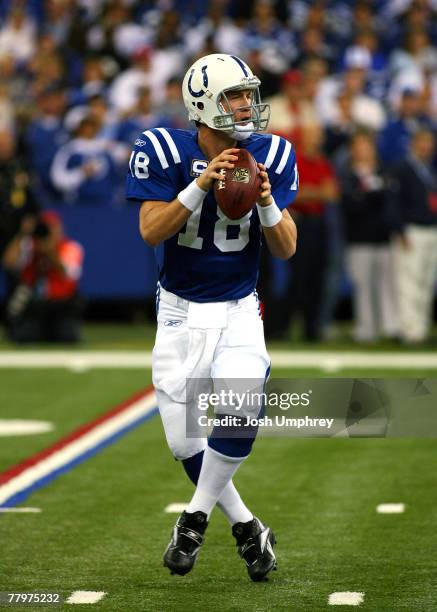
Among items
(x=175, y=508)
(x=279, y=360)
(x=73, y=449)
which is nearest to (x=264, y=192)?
(x=175, y=508)

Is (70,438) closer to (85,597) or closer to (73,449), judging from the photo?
(73,449)

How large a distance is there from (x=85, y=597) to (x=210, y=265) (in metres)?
1.19

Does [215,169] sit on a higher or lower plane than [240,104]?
lower

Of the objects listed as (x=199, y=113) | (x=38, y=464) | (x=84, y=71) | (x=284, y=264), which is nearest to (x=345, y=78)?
(x=284, y=264)

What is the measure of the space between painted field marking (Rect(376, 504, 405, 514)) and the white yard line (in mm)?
4499

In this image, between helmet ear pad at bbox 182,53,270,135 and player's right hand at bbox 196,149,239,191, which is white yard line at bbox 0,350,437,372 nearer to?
helmet ear pad at bbox 182,53,270,135

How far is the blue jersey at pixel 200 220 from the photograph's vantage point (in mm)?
4773

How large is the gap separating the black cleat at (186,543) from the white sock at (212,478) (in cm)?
3

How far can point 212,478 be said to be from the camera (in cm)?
473

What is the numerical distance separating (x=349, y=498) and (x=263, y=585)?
1590 mm

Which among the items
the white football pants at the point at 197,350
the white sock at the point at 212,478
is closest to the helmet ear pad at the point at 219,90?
the white football pants at the point at 197,350

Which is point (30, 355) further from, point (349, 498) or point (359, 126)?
point (349, 498)

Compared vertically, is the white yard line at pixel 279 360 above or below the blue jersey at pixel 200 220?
below

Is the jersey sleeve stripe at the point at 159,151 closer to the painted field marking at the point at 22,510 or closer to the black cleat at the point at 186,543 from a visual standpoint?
the black cleat at the point at 186,543
